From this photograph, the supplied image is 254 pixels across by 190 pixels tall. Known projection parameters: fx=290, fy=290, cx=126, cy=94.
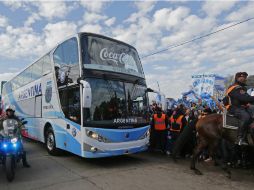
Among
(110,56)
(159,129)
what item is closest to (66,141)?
(110,56)

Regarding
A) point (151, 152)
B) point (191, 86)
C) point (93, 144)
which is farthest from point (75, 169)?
point (191, 86)

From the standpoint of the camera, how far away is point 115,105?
8.30 meters

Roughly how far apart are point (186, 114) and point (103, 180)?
13.8 feet

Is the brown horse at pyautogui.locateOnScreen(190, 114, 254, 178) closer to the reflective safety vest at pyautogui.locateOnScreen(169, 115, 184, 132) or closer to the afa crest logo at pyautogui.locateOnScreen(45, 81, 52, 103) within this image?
the reflective safety vest at pyautogui.locateOnScreen(169, 115, 184, 132)

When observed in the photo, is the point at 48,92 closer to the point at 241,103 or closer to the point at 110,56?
the point at 110,56

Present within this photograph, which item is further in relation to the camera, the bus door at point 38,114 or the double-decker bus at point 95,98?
the bus door at point 38,114

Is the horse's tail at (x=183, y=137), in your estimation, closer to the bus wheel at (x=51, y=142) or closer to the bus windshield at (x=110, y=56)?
the bus windshield at (x=110, y=56)

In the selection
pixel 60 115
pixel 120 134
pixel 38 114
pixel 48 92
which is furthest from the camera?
pixel 38 114

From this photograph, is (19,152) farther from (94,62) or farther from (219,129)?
(219,129)

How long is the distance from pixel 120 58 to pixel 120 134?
2.46 meters

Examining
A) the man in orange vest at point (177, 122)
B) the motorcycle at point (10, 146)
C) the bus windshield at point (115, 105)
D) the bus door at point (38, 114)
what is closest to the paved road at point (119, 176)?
the motorcycle at point (10, 146)

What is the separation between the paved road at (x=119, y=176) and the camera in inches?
247

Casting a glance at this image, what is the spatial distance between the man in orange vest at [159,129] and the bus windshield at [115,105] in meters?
1.47

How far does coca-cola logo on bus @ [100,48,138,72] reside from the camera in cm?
872
